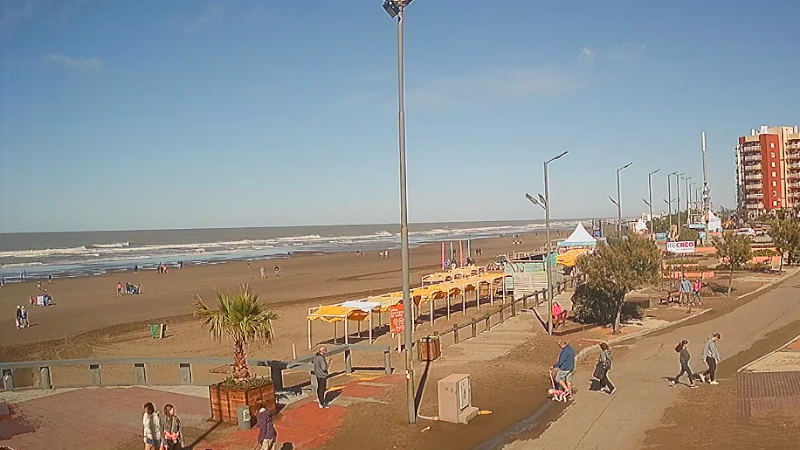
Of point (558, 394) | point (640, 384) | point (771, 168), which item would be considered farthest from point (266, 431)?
point (771, 168)

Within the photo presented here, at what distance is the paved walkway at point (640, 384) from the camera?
11.6 m

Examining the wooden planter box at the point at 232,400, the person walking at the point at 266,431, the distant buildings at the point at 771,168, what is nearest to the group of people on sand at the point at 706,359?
the wooden planter box at the point at 232,400

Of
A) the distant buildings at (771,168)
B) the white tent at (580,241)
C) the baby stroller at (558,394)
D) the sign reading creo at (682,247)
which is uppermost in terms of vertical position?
the distant buildings at (771,168)

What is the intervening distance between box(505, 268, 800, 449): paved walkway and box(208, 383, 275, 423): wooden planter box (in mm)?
4823

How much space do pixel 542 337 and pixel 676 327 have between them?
5.56 metres

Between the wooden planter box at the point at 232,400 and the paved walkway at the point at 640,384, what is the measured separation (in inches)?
190

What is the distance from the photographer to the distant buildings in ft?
372

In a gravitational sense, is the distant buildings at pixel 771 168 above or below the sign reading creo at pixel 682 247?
above

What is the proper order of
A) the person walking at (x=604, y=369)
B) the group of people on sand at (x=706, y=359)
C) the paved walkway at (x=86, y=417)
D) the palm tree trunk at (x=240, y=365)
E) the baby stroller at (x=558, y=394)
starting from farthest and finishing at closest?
the group of people on sand at (x=706, y=359) → the person walking at (x=604, y=369) → the baby stroller at (x=558, y=394) → the palm tree trunk at (x=240, y=365) → the paved walkway at (x=86, y=417)

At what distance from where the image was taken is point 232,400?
12.8 meters

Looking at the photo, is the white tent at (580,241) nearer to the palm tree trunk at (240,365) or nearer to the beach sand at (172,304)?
the beach sand at (172,304)

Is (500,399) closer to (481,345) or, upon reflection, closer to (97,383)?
(481,345)

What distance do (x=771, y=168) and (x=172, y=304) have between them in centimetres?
10744

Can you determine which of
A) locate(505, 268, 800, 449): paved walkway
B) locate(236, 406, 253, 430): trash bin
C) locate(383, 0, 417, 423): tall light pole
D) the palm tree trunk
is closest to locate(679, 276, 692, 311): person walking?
locate(505, 268, 800, 449): paved walkway
